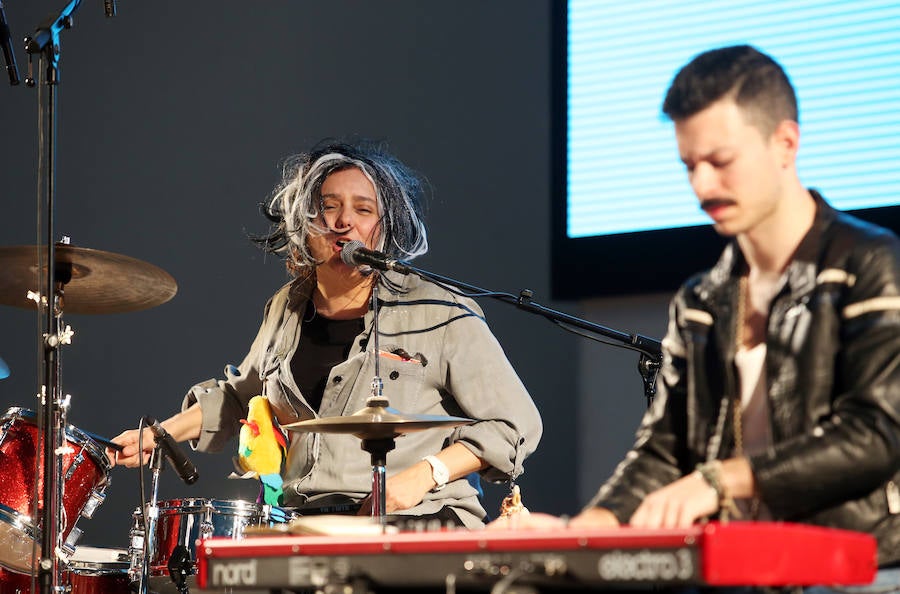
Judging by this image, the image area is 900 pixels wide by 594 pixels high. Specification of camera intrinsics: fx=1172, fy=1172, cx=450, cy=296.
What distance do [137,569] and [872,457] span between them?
8.10ft

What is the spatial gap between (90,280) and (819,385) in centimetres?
256

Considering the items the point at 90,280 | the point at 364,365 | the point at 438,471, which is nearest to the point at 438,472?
the point at 438,471

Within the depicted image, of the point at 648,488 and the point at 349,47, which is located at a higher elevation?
the point at 349,47

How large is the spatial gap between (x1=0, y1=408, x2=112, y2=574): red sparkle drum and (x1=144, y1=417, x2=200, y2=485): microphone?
0.79 ft

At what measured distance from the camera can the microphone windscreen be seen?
3135 mm

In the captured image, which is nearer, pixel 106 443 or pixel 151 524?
pixel 151 524

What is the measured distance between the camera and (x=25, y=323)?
509 cm

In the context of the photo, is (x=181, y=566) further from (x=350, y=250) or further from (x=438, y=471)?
(x=350, y=250)

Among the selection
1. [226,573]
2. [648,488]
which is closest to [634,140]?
[648,488]

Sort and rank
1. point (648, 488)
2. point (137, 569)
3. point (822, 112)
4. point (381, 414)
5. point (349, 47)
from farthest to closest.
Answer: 1. point (349, 47)
2. point (822, 112)
3. point (137, 569)
4. point (381, 414)
5. point (648, 488)

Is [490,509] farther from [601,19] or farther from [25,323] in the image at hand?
[25,323]

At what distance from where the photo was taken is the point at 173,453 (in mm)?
3305

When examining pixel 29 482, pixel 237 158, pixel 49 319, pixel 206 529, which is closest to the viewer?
pixel 49 319

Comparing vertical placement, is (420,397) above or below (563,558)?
above
